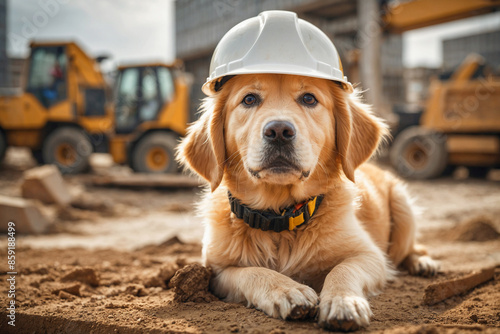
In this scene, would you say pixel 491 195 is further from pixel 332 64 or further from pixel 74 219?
pixel 74 219

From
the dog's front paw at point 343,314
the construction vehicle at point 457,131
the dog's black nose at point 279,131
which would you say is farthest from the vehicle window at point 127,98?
the dog's front paw at point 343,314

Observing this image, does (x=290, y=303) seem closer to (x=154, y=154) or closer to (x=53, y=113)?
(x=154, y=154)

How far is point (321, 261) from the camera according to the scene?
2752 millimetres

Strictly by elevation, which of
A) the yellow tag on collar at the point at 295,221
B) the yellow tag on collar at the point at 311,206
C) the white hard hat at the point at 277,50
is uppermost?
the white hard hat at the point at 277,50

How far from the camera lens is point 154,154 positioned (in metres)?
11.4

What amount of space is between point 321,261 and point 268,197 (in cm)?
55

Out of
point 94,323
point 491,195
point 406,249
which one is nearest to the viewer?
point 94,323

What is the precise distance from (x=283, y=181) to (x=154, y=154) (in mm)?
9337

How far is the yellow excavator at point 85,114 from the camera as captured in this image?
11.4 m

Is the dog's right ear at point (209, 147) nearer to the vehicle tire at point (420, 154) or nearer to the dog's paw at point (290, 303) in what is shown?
the dog's paw at point (290, 303)

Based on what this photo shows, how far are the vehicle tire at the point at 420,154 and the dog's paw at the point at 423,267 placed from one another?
25.6ft

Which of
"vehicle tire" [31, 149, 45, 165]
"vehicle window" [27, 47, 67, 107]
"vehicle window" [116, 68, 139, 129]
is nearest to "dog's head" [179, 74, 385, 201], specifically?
"vehicle window" [116, 68, 139, 129]

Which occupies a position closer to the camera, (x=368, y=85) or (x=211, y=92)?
(x=211, y=92)

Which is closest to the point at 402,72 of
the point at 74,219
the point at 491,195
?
the point at 491,195
